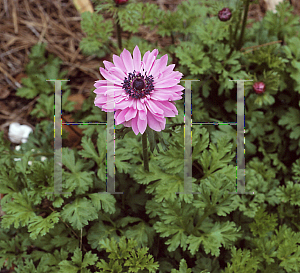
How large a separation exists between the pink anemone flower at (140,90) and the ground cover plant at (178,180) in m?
0.03

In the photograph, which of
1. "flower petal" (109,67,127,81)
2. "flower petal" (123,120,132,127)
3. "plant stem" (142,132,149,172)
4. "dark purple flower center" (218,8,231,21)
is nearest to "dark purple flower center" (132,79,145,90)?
"flower petal" (109,67,127,81)

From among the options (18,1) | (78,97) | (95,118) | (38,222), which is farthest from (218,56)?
(18,1)

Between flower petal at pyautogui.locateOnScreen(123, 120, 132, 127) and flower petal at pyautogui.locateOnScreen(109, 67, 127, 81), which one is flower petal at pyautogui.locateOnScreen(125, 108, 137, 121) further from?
flower petal at pyautogui.locateOnScreen(109, 67, 127, 81)

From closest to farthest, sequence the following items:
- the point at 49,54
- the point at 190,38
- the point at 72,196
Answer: the point at 72,196
the point at 190,38
the point at 49,54

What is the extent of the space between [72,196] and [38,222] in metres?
0.33

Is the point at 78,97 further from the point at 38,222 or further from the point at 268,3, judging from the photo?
the point at 268,3

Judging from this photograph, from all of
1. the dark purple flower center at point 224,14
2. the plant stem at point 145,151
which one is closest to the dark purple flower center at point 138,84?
the plant stem at point 145,151

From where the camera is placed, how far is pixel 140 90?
189 centimetres

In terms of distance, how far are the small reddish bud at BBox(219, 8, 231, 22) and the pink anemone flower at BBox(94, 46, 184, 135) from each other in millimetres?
1116

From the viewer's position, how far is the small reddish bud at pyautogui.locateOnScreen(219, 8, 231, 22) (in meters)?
2.75

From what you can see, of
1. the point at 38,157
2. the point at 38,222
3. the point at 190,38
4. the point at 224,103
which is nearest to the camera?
the point at 38,222

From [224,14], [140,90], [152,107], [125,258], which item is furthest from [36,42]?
[125,258]

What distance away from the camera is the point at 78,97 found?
12.0ft

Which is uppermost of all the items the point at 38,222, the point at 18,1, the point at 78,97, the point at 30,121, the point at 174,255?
the point at 18,1
